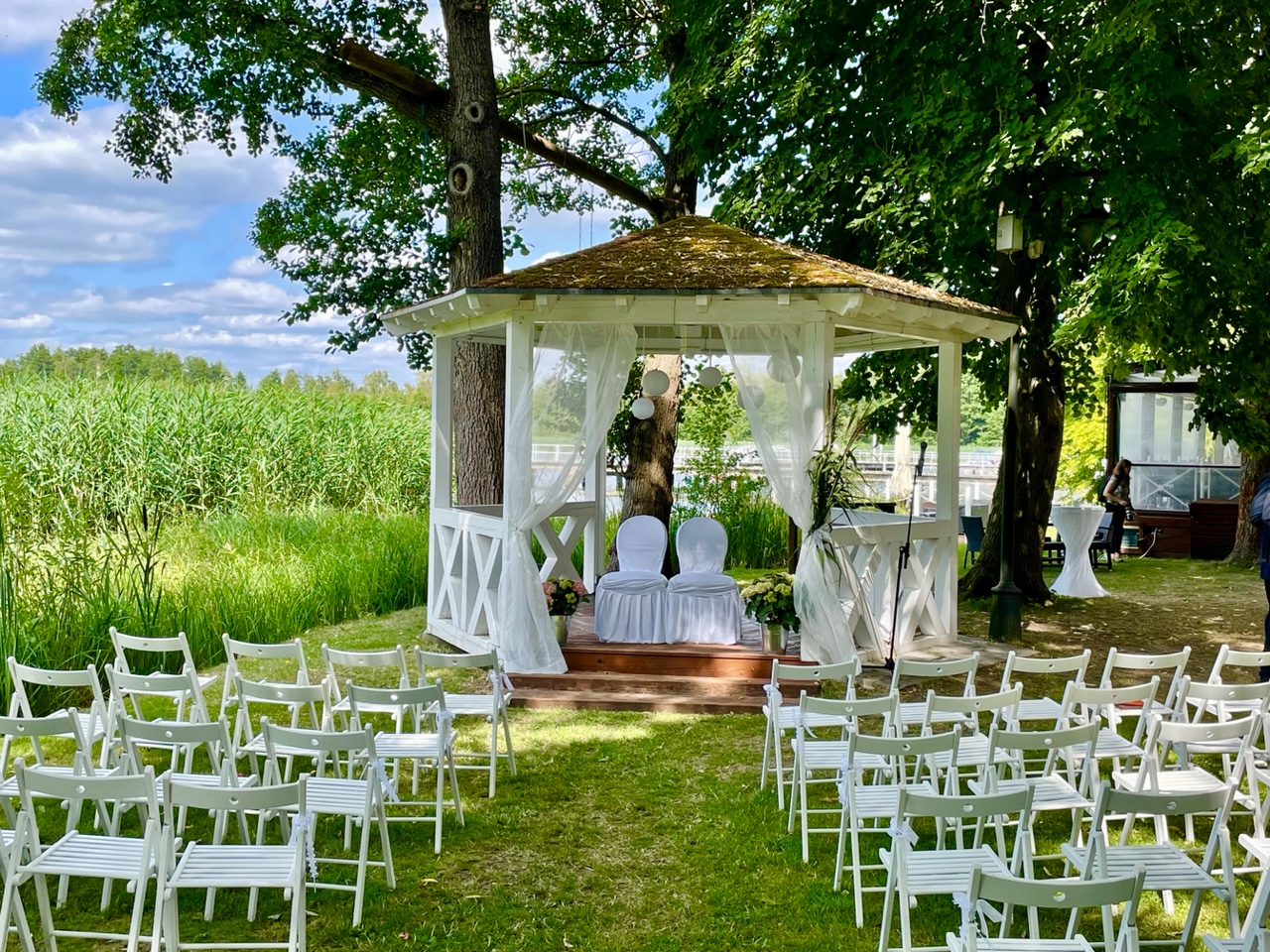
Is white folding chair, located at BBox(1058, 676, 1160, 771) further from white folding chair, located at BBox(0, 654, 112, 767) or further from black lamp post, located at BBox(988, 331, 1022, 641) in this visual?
black lamp post, located at BBox(988, 331, 1022, 641)

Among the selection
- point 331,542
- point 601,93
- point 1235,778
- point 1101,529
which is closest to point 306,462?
point 331,542

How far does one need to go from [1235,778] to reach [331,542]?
1064 centimetres

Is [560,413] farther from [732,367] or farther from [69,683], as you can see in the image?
[69,683]

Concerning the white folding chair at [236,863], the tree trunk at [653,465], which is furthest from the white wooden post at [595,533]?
the white folding chair at [236,863]

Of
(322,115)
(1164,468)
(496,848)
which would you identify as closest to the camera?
(496,848)

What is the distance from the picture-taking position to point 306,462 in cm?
1569

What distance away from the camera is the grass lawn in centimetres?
447

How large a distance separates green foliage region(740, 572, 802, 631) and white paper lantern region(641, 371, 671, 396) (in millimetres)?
2368

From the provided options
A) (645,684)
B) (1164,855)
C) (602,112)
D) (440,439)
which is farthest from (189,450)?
(1164,855)

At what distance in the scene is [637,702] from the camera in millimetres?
8352

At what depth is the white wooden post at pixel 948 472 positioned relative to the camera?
10039 millimetres

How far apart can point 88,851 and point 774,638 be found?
581cm

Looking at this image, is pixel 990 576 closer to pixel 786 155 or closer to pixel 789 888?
pixel 786 155

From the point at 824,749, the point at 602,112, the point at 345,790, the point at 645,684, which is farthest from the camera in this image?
the point at 602,112
